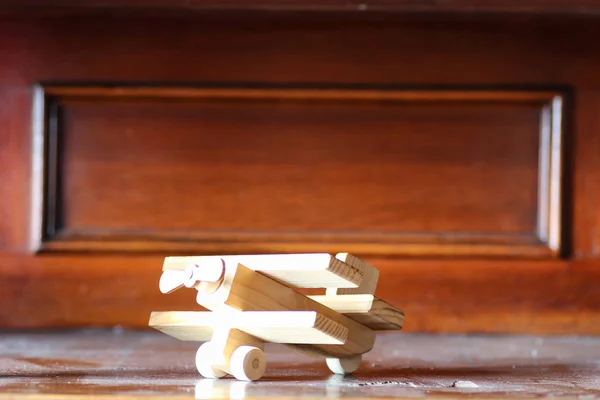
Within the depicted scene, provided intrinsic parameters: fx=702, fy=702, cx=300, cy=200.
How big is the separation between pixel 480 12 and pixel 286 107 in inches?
13.7

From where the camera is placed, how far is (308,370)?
0.76m

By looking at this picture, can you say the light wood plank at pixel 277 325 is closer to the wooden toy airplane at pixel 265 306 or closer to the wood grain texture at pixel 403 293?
the wooden toy airplane at pixel 265 306

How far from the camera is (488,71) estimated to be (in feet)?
3.87

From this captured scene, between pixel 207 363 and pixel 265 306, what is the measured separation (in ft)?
0.26

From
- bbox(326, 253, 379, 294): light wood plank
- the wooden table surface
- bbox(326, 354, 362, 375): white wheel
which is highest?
bbox(326, 253, 379, 294): light wood plank

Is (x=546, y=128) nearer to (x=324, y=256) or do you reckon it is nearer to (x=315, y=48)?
(x=315, y=48)

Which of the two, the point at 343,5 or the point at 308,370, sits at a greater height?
the point at 343,5

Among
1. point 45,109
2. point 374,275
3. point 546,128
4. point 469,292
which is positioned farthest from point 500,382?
point 45,109

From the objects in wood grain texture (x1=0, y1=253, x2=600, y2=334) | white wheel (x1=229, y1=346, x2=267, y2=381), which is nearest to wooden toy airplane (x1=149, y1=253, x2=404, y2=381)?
white wheel (x1=229, y1=346, x2=267, y2=381)

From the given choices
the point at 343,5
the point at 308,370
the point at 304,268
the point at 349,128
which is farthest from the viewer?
the point at 349,128

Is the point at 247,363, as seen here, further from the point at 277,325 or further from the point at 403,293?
the point at 403,293

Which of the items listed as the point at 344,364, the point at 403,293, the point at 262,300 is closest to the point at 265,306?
the point at 262,300

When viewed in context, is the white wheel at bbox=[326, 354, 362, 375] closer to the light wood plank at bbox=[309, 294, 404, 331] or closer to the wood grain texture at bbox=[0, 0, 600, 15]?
the light wood plank at bbox=[309, 294, 404, 331]

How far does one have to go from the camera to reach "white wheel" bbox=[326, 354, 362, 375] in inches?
28.3
